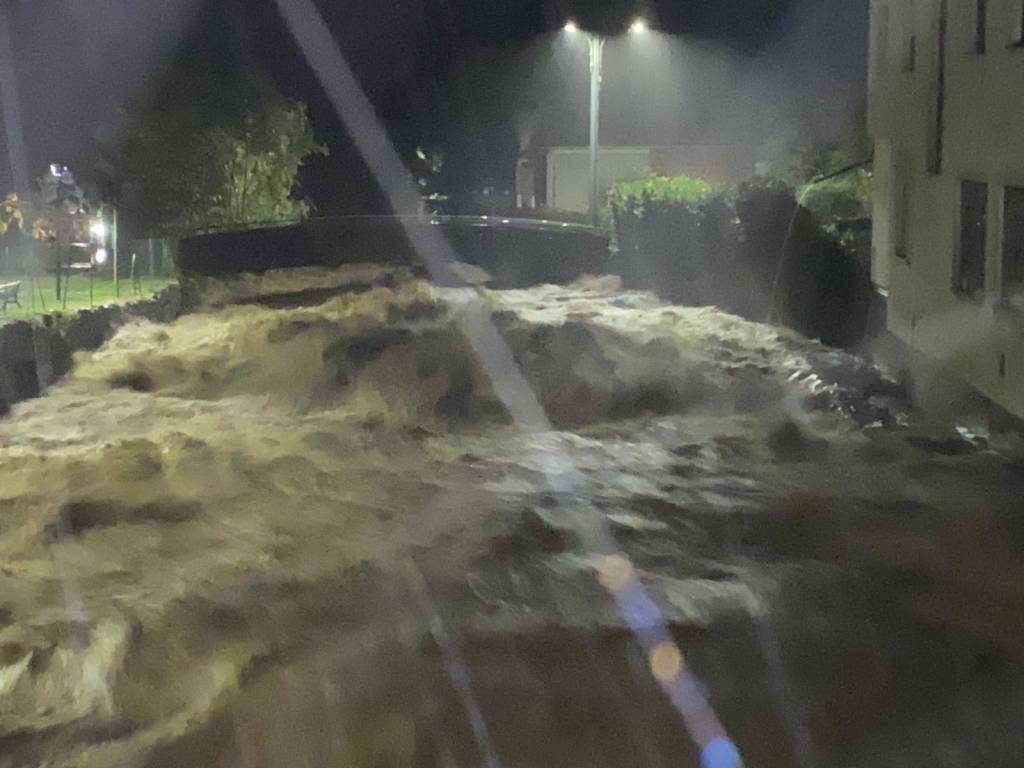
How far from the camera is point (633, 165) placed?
4434cm

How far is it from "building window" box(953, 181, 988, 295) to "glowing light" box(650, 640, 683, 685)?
6523 millimetres

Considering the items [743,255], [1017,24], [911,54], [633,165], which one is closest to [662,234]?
[743,255]

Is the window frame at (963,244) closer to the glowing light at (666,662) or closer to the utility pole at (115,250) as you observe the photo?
the glowing light at (666,662)

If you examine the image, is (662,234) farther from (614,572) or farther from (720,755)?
(720,755)

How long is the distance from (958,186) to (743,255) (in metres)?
10.2

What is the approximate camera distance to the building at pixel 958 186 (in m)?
11.1

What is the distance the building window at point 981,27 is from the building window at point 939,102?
1129 millimetres

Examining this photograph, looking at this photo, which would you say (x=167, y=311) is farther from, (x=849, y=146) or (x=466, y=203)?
(x=466, y=203)

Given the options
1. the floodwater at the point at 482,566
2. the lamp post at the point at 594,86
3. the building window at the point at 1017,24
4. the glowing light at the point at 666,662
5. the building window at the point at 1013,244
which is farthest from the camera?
the lamp post at the point at 594,86

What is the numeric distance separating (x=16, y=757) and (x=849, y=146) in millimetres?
22600

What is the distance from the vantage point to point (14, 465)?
41.6 feet

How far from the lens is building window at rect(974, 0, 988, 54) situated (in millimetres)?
12000

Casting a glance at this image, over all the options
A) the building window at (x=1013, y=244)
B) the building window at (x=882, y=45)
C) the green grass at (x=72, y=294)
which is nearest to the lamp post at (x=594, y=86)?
the green grass at (x=72, y=294)

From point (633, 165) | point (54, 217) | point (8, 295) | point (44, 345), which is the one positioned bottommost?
point (44, 345)
